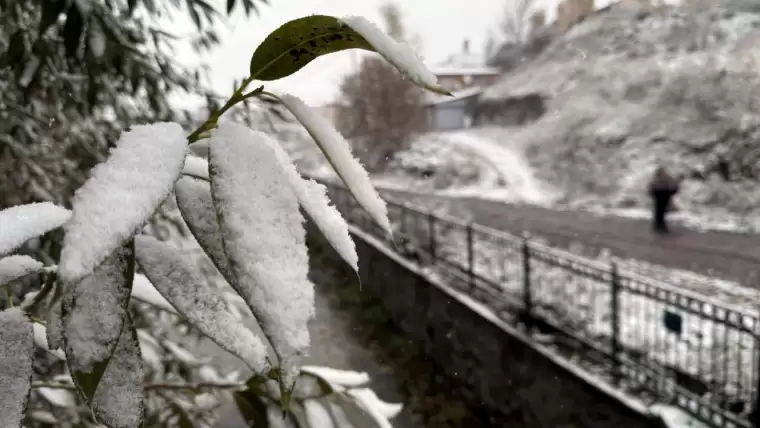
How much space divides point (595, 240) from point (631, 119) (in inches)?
172

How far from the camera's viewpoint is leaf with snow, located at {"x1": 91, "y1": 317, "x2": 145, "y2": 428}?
0.89 ft

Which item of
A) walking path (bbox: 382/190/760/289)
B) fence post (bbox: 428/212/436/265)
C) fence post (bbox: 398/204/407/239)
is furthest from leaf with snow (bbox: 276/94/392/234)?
fence post (bbox: 398/204/407/239)

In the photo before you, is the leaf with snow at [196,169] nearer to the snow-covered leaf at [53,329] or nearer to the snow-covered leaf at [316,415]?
the snow-covered leaf at [53,329]

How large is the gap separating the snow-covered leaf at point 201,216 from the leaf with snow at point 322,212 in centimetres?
4

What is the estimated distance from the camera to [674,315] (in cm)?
275

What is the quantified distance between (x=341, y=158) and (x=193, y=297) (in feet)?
0.37

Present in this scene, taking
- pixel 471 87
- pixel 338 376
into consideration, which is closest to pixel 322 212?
pixel 338 376

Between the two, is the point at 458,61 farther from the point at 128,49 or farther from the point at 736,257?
the point at 128,49

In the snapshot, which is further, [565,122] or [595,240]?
[565,122]

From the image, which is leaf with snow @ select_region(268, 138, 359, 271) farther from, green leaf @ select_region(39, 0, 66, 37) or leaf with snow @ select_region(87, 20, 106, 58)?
leaf with snow @ select_region(87, 20, 106, 58)

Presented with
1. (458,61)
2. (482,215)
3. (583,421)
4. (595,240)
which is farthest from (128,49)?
(458,61)

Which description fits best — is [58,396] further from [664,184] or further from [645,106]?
[645,106]

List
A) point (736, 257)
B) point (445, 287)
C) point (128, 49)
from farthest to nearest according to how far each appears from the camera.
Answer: point (736, 257) < point (445, 287) < point (128, 49)

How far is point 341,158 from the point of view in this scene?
0.27 metres
